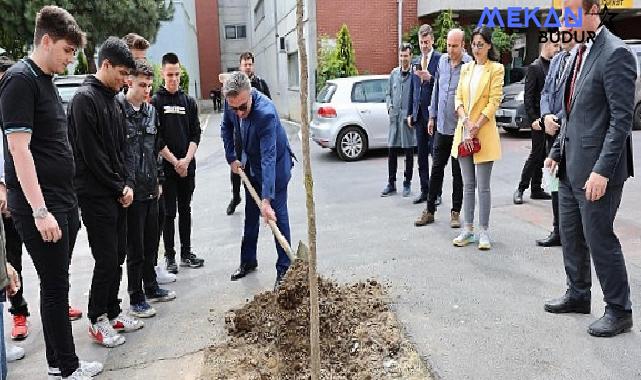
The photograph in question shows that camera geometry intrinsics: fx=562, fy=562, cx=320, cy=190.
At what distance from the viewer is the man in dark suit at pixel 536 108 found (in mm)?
6414

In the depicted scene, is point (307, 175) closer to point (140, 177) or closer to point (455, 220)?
point (140, 177)

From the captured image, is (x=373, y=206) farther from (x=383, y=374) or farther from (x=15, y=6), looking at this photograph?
(x=15, y=6)

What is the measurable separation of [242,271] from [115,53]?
2310mm

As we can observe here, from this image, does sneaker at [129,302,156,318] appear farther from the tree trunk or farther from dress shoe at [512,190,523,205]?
dress shoe at [512,190,523,205]

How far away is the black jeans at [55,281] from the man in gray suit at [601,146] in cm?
305

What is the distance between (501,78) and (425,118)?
1.85 m

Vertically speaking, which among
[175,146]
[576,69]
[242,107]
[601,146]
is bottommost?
[175,146]

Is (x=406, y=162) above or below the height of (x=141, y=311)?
above

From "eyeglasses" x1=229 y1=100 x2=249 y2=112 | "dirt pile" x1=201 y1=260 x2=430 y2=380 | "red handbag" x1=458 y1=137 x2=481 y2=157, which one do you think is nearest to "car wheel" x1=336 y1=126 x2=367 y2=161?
"red handbag" x1=458 y1=137 x2=481 y2=157

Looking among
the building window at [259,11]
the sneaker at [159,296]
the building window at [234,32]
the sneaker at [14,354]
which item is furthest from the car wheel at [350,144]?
the building window at [234,32]

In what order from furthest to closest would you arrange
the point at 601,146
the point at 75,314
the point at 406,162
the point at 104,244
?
the point at 406,162 < the point at 75,314 < the point at 104,244 < the point at 601,146

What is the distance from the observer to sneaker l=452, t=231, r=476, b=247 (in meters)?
5.41

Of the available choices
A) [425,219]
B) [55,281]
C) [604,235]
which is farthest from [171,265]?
[604,235]

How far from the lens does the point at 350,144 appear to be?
37.4 feet
